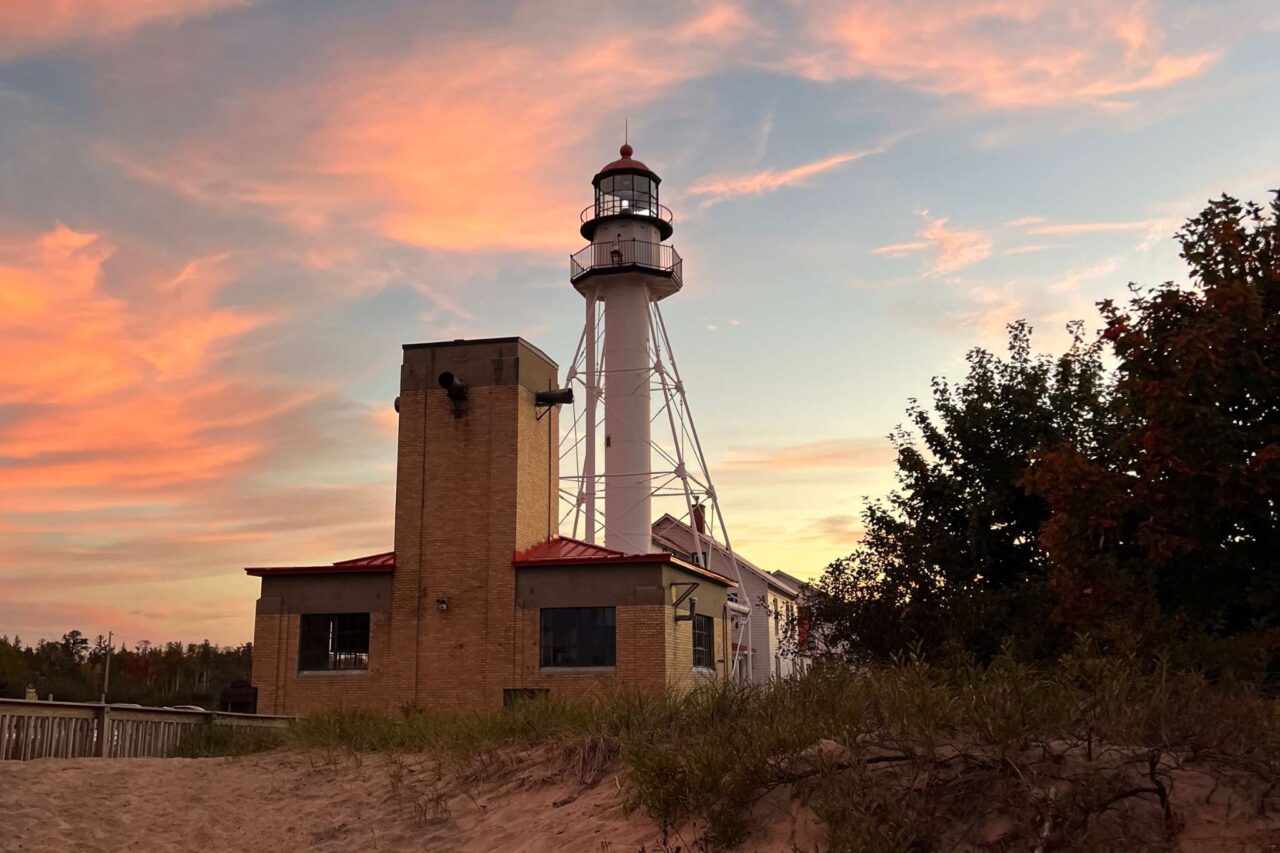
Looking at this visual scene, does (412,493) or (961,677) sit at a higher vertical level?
(412,493)

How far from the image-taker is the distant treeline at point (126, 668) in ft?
267

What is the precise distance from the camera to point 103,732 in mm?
15203

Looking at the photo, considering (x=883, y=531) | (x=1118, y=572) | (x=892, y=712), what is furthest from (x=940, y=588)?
(x=892, y=712)

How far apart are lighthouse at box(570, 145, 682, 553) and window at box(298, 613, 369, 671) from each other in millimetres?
8521

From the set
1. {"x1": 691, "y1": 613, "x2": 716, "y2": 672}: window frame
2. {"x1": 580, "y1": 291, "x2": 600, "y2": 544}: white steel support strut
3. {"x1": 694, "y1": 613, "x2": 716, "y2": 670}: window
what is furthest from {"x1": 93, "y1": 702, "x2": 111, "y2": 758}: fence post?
{"x1": 580, "y1": 291, "x2": 600, "y2": 544}: white steel support strut

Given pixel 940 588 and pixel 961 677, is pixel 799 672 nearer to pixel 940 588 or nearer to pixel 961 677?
pixel 961 677

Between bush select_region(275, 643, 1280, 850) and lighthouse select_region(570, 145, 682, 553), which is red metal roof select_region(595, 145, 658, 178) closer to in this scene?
lighthouse select_region(570, 145, 682, 553)

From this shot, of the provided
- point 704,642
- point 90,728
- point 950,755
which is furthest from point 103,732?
point 704,642

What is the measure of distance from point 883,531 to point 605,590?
7.58 metres

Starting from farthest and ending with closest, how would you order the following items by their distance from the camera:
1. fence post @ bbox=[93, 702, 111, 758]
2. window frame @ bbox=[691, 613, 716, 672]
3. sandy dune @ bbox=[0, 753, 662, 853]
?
window frame @ bbox=[691, 613, 716, 672]
fence post @ bbox=[93, 702, 111, 758]
sandy dune @ bbox=[0, 753, 662, 853]

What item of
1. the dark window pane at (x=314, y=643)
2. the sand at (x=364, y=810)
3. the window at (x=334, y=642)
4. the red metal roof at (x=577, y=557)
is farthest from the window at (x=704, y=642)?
the sand at (x=364, y=810)

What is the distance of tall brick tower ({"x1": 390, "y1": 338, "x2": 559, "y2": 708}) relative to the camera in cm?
2703

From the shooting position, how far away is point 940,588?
66.2ft

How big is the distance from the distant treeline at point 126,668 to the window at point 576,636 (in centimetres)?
5782
